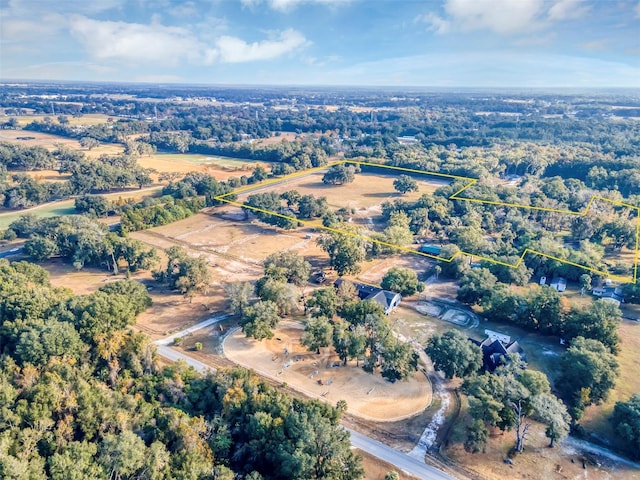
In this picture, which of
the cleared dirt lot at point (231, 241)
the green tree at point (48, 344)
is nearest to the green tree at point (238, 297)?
the cleared dirt lot at point (231, 241)

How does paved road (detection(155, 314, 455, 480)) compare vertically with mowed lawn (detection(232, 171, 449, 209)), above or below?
below

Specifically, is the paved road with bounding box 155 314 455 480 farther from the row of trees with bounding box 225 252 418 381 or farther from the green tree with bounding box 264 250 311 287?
the green tree with bounding box 264 250 311 287

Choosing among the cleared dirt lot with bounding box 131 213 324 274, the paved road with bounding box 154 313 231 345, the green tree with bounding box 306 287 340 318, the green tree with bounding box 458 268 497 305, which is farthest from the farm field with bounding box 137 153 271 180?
the green tree with bounding box 458 268 497 305

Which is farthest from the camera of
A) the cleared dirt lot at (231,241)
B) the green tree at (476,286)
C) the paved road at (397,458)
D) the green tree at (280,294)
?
the cleared dirt lot at (231,241)

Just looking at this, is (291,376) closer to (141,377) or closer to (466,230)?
(141,377)

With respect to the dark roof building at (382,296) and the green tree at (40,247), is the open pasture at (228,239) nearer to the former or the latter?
the green tree at (40,247)

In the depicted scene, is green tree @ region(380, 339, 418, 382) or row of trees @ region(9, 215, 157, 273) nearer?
green tree @ region(380, 339, 418, 382)

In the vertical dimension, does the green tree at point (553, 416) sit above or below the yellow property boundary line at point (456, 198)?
below
